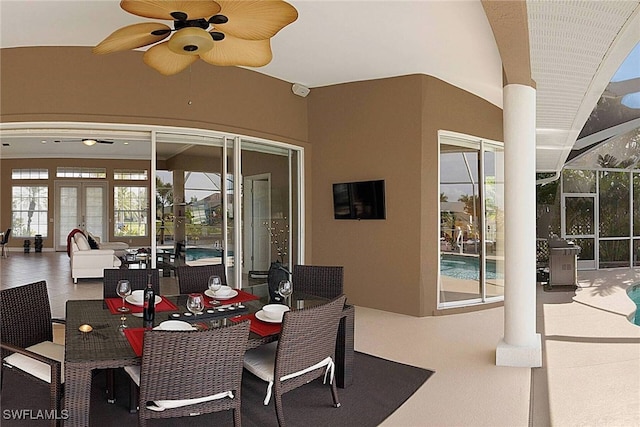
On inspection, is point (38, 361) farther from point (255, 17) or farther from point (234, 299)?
point (255, 17)

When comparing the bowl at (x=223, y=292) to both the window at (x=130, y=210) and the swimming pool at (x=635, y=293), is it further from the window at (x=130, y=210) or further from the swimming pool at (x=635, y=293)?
the window at (x=130, y=210)

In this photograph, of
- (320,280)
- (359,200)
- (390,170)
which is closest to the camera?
Result: (320,280)

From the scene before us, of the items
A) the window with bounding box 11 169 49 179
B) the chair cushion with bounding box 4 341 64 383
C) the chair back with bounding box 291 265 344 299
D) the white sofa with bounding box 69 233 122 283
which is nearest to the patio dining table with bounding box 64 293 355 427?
the chair cushion with bounding box 4 341 64 383

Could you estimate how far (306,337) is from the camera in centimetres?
277

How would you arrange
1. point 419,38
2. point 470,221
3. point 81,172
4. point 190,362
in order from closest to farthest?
1. point 190,362
2. point 419,38
3. point 470,221
4. point 81,172

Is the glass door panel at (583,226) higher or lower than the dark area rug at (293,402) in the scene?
higher

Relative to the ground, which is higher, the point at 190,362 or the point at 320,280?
the point at 320,280

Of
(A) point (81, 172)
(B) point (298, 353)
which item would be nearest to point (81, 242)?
(A) point (81, 172)

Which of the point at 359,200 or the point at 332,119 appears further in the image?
the point at 332,119

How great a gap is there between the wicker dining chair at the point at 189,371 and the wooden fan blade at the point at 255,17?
168 centimetres

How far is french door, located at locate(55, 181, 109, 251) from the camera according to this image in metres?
13.7

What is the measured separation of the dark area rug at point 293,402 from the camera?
297cm

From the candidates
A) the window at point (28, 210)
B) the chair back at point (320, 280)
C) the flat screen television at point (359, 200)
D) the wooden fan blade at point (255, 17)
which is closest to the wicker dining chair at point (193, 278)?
the chair back at point (320, 280)

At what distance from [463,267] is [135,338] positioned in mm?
4857
